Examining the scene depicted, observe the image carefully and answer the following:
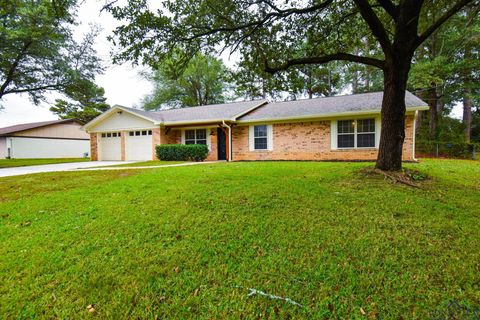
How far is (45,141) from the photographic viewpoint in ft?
80.3

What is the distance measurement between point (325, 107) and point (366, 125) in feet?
7.82

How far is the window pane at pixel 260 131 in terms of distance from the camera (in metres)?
13.6

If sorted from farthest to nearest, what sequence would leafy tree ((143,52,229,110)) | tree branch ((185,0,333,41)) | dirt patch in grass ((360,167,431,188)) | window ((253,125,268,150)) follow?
leafy tree ((143,52,229,110)) < window ((253,125,268,150)) < tree branch ((185,0,333,41)) < dirt patch in grass ((360,167,431,188))

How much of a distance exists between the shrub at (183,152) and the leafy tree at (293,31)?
7.19 metres

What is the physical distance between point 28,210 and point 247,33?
23.3 ft

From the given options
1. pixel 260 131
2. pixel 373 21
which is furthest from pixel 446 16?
pixel 260 131

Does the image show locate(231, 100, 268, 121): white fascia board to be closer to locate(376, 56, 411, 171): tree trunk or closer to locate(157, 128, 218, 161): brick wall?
Answer: locate(157, 128, 218, 161): brick wall

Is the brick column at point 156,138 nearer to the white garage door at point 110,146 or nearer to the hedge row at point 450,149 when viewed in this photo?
the white garage door at point 110,146

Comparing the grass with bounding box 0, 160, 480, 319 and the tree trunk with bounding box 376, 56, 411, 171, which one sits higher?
the tree trunk with bounding box 376, 56, 411, 171

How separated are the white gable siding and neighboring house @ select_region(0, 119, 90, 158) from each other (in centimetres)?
658

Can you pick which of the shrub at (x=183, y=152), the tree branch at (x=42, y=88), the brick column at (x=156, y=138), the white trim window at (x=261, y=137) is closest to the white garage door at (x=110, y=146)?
the brick column at (x=156, y=138)

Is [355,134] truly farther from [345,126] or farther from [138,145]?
[138,145]

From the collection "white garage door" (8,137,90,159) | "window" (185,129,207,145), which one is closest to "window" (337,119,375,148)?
"window" (185,129,207,145)

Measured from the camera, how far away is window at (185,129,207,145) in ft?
49.7
